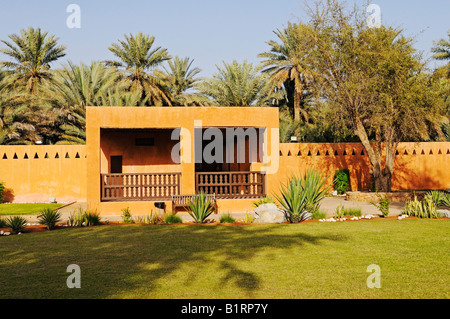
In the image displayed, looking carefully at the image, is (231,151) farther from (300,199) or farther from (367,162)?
(300,199)

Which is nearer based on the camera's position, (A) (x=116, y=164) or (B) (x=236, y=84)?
(A) (x=116, y=164)

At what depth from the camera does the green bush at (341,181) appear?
20906 mm

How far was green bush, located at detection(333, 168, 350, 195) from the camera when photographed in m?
20.9

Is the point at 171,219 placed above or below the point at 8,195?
below

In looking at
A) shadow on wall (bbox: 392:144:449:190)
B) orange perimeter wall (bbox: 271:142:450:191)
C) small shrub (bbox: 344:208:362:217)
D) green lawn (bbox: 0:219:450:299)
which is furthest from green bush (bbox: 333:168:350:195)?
green lawn (bbox: 0:219:450:299)

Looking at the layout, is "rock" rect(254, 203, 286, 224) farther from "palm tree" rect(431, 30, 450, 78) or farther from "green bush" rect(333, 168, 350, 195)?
"palm tree" rect(431, 30, 450, 78)

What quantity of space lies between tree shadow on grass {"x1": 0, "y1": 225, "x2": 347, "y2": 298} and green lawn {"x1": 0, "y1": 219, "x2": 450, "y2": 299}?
16 mm

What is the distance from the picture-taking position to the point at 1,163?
19.7 metres

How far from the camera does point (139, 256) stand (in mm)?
7629

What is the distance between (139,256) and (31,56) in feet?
90.6

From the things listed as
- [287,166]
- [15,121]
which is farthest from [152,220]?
[15,121]
